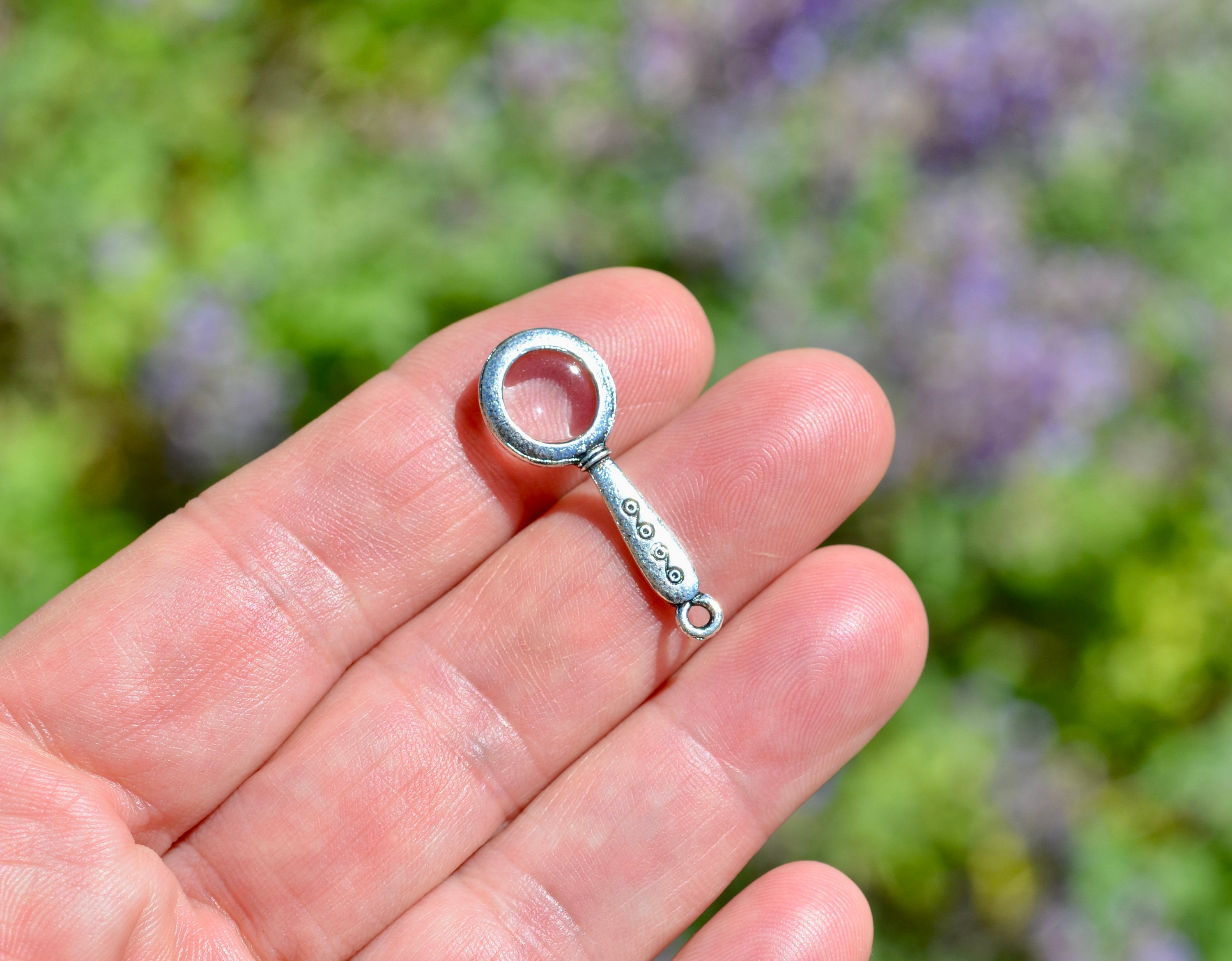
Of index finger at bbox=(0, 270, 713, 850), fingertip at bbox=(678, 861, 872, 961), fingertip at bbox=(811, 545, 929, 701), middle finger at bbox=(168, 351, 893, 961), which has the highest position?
index finger at bbox=(0, 270, 713, 850)

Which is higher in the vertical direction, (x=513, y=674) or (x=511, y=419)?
(x=511, y=419)

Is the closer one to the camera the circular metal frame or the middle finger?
the middle finger

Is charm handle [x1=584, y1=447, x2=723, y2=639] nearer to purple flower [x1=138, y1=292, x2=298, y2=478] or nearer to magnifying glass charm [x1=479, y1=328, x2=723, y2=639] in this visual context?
magnifying glass charm [x1=479, y1=328, x2=723, y2=639]

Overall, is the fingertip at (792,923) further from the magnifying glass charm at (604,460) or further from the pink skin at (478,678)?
the magnifying glass charm at (604,460)

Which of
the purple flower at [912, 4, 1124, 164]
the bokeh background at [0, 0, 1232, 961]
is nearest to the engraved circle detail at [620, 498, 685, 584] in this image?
the bokeh background at [0, 0, 1232, 961]

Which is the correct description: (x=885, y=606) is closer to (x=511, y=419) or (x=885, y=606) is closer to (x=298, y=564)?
(x=511, y=419)

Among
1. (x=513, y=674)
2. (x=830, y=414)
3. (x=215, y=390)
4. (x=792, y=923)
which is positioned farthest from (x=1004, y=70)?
(x=792, y=923)

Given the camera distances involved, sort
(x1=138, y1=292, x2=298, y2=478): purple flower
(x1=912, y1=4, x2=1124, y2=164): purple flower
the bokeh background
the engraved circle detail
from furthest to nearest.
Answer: (x1=912, y1=4, x2=1124, y2=164): purple flower → (x1=138, y1=292, x2=298, y2=478): purple flower → the bokeh background → the engraved circle detail
